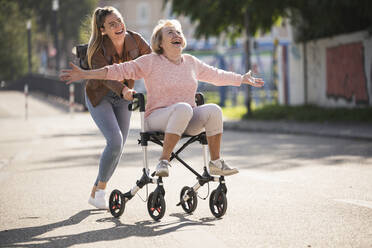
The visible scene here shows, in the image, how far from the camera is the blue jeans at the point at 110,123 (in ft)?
22.3

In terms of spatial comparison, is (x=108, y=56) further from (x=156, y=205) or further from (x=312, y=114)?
(x=312, y=114)

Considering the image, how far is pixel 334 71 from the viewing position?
23281 millimetres

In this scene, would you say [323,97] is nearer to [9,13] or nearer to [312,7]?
[312,7]

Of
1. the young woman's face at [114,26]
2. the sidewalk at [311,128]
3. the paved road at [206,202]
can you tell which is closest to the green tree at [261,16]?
the sidewalk at [311,128]

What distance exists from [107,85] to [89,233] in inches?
50.8

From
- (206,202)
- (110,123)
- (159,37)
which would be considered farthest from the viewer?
(206,202)

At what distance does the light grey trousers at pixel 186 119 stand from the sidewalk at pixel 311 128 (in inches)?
351

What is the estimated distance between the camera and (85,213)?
6789 millimetres

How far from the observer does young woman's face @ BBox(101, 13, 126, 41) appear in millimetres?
6652

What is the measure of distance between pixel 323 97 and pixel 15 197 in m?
17.4

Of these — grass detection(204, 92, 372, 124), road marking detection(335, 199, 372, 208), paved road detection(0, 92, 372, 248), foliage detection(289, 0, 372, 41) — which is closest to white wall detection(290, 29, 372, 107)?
foliage detection(289, 0, 372, 41)

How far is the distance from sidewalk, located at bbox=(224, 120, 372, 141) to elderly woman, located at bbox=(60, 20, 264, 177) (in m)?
Result: 8.86

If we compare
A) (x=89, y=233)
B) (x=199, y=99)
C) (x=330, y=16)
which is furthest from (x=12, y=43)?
(x=89, y=233)

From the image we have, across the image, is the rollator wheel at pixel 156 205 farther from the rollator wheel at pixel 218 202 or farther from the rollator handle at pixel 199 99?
the rollator handle at pixel 199 99
